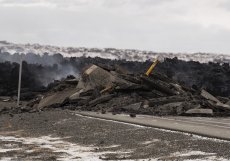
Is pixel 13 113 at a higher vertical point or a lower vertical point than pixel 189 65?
lower

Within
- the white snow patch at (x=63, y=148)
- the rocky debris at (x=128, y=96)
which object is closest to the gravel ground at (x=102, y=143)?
the white snow patch at (x=63, y=148)

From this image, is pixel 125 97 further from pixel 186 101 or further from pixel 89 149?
pixel 89 149

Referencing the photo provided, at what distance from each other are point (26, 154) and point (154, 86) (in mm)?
19306

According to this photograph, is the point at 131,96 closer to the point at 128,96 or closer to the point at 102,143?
the point at 128,96

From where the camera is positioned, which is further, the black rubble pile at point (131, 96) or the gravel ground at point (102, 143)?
the black rubble pile at point (131, 96)

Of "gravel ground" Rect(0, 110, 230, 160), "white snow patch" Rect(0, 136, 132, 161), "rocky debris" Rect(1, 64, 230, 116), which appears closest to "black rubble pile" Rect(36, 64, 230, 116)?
"rocky debris" Rect(1, 64, 230, 116)

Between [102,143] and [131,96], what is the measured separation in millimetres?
16061

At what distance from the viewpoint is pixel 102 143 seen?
631 inches

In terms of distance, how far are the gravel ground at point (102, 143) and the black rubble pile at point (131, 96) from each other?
288 inches

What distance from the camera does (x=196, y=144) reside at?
561 inches

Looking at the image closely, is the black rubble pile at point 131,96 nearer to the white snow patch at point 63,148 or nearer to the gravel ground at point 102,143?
the gravel ground at point 102,143

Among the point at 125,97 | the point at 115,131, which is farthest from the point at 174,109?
the point at 115,131

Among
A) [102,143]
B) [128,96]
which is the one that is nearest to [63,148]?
[102,143]

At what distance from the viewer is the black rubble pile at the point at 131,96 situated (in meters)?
29.1
